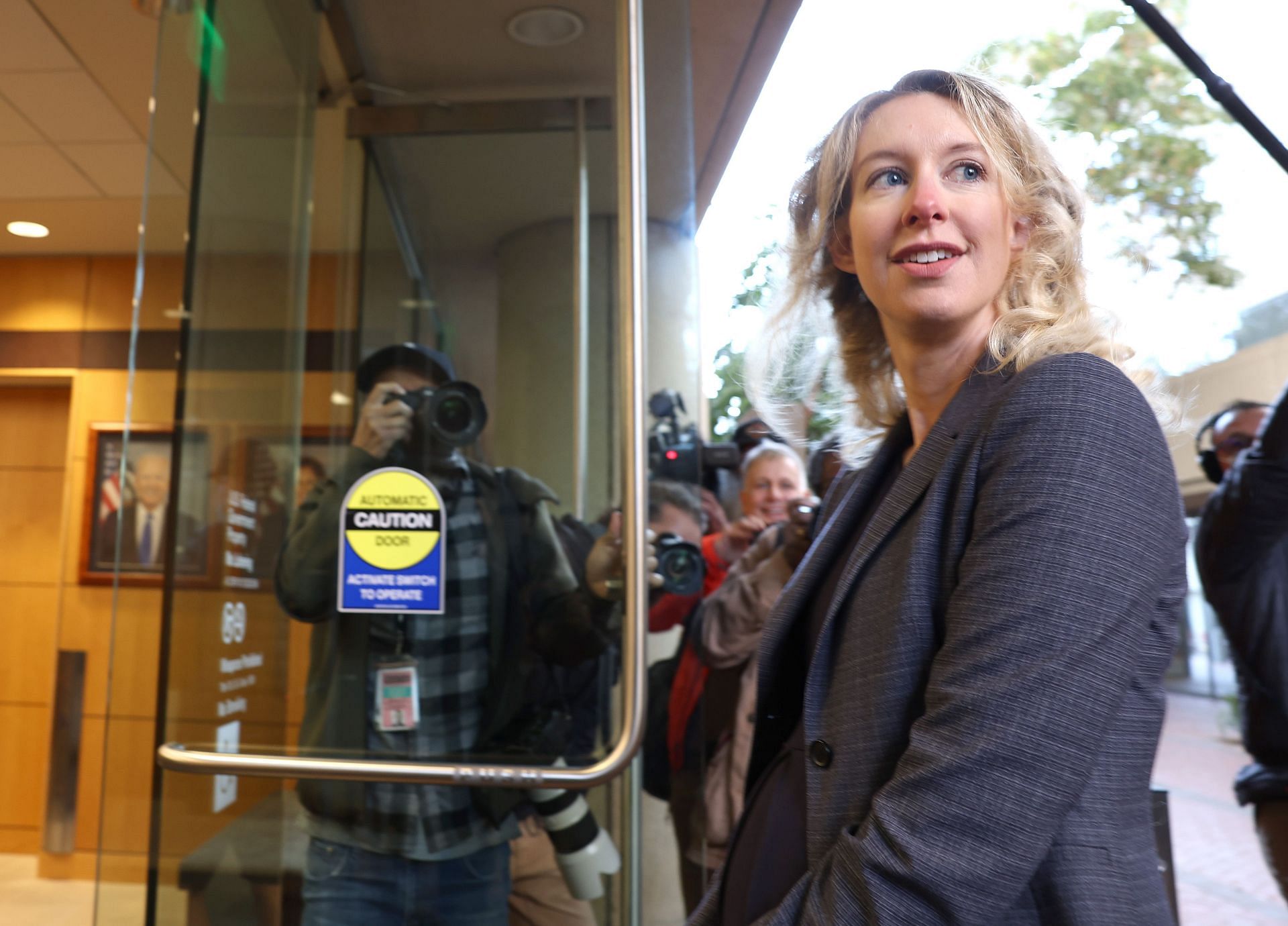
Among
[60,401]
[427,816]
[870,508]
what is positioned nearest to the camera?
[870,508]

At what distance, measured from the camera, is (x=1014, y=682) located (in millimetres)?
584

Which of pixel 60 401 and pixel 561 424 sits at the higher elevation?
pixel 60 401

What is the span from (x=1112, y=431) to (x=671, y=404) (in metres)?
1.03

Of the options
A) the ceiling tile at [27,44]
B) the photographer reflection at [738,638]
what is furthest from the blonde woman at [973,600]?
the ceiling tile at [27,44]

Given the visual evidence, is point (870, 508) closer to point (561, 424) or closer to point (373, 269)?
point (561, 424)

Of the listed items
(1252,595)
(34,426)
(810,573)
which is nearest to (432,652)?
(810,573)

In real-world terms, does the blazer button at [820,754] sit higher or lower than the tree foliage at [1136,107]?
lower

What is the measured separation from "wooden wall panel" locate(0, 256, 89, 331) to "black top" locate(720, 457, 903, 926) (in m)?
5.11

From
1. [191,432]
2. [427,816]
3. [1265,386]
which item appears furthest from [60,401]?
[1265,386]

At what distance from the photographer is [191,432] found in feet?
5.24

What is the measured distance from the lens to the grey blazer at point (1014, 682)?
1.90 feet

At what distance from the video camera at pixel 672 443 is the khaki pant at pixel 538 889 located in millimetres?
584

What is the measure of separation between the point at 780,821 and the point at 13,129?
3733 mm

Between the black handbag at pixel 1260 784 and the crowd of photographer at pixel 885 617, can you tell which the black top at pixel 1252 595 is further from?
the crowd of photographer at pixel 885 617
